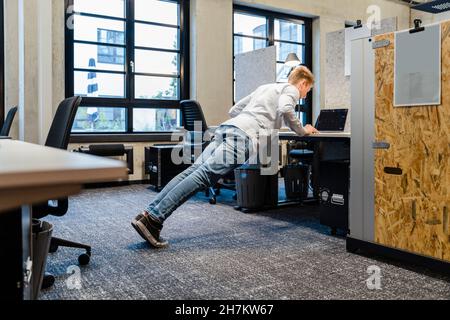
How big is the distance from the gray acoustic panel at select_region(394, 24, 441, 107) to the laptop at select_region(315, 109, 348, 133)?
3.81 feet

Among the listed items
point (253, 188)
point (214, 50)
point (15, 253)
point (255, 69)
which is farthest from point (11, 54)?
point (15, 253)

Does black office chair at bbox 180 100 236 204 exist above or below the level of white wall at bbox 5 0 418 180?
below

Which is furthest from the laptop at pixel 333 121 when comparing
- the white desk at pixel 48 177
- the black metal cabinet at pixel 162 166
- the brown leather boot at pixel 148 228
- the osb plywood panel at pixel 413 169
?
the white desk at pixel 48 177

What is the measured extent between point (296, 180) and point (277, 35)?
3216 mm

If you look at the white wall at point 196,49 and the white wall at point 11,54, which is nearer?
the white wall at point 196,49

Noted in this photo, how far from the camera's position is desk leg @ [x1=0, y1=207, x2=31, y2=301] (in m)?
1.14

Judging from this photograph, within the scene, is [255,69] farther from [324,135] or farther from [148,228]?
[148,228]

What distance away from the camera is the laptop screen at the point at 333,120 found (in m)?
3.17

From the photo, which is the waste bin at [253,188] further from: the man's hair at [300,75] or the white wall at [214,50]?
the white wall at [214,50]

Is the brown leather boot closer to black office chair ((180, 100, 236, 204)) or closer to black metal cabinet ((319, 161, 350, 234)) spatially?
black metal cabinet ((319, 161, 350, 234))

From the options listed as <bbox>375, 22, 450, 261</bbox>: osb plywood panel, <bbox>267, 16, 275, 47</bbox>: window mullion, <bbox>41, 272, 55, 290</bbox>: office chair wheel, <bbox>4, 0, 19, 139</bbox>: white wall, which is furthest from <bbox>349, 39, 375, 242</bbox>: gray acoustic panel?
<bbox>267, 16, 275, 47</bbox>: window mullion

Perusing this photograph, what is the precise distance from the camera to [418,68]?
190 centimetres

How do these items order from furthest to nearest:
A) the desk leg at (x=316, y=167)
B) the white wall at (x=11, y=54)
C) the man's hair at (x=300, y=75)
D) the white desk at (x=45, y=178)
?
the white wall at (x=11, y=54), the desk leg at (x=316, y=167), the man's hair at (x=300, y=75), the white desk at (x=45, y=178)

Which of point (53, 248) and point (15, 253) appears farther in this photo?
point (53, 248)
